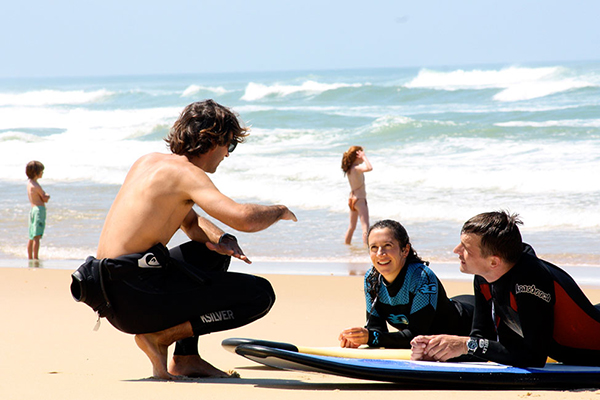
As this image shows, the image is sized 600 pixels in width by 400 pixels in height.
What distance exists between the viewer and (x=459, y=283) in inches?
270

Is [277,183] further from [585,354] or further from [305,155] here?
[585,354]

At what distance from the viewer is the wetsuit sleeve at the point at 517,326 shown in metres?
3.10

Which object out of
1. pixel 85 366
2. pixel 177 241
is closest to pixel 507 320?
pixel 85 366

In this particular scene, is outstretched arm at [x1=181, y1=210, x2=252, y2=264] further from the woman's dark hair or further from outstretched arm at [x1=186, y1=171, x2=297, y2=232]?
the woman's dark hair

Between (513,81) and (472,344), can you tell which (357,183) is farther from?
(513,81)

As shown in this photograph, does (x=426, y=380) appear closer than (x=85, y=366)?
Yes

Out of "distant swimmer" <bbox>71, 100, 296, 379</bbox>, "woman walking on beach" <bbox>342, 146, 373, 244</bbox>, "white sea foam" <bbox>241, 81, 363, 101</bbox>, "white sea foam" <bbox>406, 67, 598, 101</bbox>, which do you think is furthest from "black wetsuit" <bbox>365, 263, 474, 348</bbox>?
"white sea foam" <bbox>241, 81, 363, 101</bbox>

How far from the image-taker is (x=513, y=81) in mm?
→ 38750

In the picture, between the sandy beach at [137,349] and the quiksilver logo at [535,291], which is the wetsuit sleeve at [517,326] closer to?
the quiksilver logo at [535,291]

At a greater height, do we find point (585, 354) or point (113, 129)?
point (113, 129)

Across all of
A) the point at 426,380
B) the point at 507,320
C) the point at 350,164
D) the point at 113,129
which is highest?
the point at 113,129

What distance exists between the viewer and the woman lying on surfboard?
397cm

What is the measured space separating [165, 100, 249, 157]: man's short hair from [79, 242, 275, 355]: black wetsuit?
53cm

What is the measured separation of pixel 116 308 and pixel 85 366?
2.47 ft
